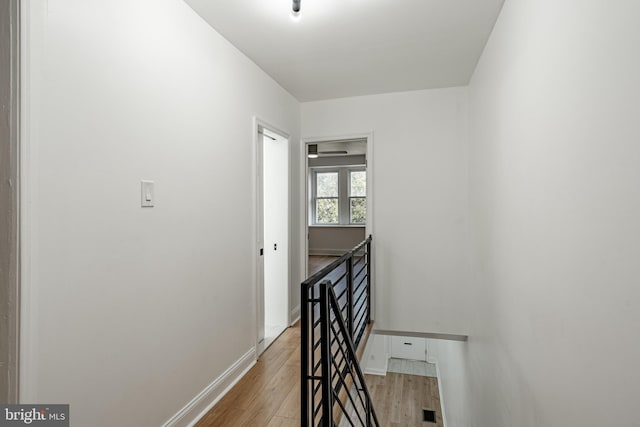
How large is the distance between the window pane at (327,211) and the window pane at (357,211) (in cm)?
42

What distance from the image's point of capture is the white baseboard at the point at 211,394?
6.52ft

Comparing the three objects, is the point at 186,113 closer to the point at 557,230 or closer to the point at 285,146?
the point at 285,146

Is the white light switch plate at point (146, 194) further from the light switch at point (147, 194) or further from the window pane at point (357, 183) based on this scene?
the window pane at point (357, 183)

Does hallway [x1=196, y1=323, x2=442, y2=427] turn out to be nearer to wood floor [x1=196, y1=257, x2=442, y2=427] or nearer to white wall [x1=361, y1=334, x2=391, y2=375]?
wood floor [x1=196, y1=257, x2=442, y2=427]

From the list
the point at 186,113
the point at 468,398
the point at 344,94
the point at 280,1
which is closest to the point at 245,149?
the point at 186,113

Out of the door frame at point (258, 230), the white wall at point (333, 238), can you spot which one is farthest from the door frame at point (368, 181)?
the white wall at point (333, 238)

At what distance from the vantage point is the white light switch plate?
1.72 m

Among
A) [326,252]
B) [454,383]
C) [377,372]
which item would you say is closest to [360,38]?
[454,383]

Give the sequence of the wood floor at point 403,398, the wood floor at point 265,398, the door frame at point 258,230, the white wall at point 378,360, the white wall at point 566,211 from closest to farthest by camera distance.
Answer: the white wall at point 566,211 → the wood floor at point 265,398 → the door frame at point 258,230 → the wood floor at point 403,398 → the white wall at point 378,360

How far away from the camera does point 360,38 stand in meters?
2.52

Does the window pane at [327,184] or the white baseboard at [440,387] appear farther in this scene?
the window pane at [327,184]

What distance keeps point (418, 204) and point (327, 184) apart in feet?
17.5

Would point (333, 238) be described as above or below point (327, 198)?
below

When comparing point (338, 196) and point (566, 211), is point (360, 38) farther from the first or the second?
point (338, 196)
